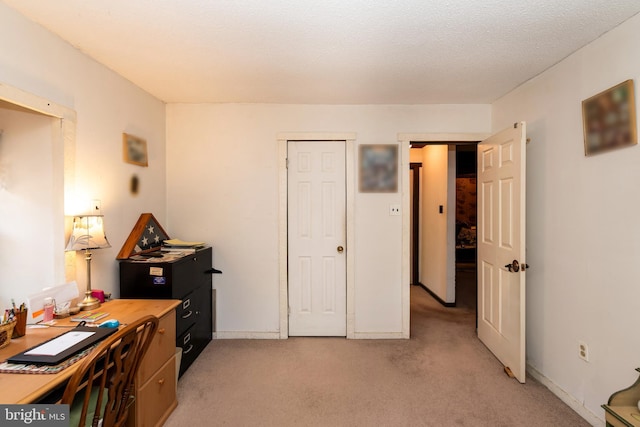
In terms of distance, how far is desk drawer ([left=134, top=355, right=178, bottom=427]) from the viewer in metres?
1.72

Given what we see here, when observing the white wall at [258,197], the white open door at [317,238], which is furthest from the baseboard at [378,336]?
the white open door at [317,238]

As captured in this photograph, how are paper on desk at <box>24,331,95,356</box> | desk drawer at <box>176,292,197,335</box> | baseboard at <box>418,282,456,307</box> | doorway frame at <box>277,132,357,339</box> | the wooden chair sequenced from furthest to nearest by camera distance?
1. baseboard at <box>418,282,456,307</box>
2. doorway frame at <box>277,132,357,339</box>
3. desk drawer at <box>176,292,197,335</box>
4. paper on desk at <box>24,331,95,356</box>
5. the wooden chair

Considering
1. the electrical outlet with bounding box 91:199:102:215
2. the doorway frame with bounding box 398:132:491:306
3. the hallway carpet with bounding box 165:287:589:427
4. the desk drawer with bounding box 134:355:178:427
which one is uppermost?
the doorway frame with bounding box 398:132:491:306

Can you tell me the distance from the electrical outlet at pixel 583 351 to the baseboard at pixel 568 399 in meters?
0.31

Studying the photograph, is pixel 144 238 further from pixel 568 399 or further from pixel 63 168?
pixel 568 399

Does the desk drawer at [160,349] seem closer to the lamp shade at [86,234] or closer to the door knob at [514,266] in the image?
the lamp shade at [86,234]

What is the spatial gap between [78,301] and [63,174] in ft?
2.76

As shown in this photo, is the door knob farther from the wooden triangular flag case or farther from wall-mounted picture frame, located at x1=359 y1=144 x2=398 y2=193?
the wooden triangular flag case

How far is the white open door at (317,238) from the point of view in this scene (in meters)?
3.22

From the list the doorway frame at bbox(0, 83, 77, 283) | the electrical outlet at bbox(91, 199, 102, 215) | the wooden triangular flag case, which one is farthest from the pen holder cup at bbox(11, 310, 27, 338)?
the wooden triangular flag case

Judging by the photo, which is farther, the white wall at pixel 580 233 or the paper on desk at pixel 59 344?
the white wall at pixel 580 233

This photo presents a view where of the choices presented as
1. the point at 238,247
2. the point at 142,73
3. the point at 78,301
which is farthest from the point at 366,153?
the point at 78,301

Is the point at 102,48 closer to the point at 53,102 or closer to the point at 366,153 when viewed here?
the point at 53,102

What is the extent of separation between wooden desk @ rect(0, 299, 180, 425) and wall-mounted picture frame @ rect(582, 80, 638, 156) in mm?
2903
